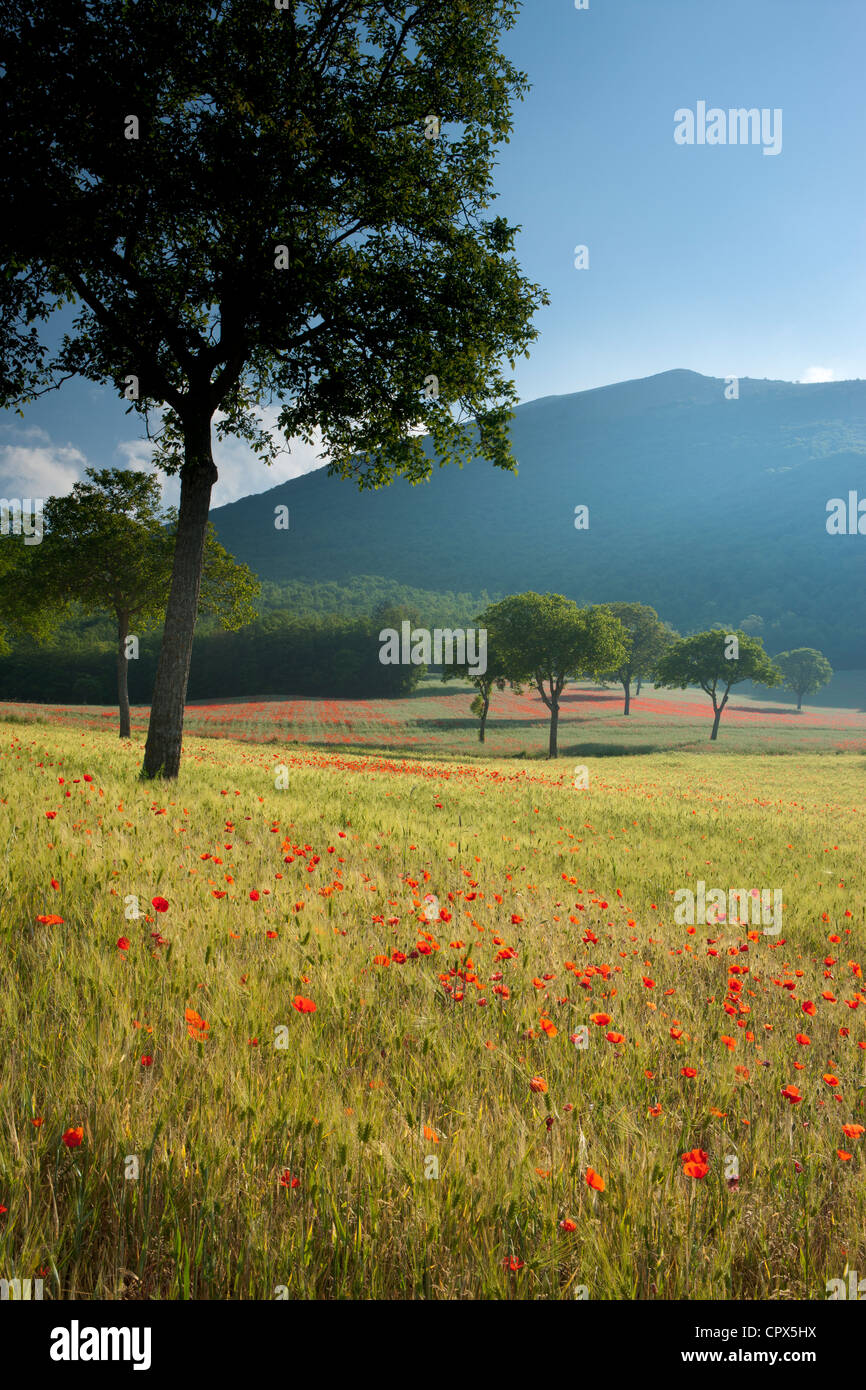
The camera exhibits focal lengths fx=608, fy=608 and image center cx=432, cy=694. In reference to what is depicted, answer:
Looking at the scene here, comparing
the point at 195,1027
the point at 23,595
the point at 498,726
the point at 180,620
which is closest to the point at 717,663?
the point at 498,726

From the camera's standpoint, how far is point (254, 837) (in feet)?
22.3

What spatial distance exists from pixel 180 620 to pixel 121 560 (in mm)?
22717

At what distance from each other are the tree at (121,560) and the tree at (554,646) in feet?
91.7

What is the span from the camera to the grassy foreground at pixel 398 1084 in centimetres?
183

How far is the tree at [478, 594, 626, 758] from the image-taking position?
51.2 metres

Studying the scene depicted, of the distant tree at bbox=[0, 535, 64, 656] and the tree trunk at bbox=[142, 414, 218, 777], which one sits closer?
the tree trunk at bbox=[142, 414, 218, 777]

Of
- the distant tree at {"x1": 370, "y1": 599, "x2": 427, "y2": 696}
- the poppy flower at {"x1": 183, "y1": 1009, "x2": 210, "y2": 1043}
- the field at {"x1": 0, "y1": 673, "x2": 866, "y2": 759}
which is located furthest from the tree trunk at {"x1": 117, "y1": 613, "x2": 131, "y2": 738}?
the distant tree at {"x1": 370, "y1": 599, "x2": 427, "y2": 696}

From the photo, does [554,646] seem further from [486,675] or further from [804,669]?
[804,669]

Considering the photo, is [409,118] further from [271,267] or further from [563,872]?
[563,872]

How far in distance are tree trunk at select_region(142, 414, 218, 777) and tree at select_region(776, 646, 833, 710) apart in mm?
133494

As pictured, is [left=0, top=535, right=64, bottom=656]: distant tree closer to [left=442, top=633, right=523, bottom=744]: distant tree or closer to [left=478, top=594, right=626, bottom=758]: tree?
[left=442, top=633, right=523, bottom=744]: distant tree

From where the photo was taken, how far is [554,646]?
170 feet

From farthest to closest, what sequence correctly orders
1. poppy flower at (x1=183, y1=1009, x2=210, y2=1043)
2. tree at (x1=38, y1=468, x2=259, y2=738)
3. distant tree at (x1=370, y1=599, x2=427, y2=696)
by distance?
1. distant tree at (x1=370, y1=599, x2=427, y2=696)
2. tree at (x1=38, y1=468, x2=259, y2=738)
3. poppy flower at (x1=183, y1=1009, x2=210, y2=1043)

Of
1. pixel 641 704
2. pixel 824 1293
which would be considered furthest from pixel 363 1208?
pixel 641 704
